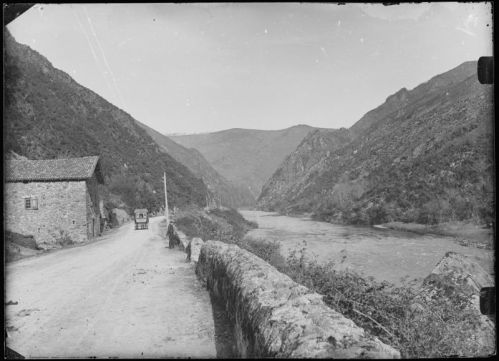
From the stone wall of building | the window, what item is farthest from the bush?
the window

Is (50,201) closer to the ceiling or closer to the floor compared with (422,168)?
closer to the floor

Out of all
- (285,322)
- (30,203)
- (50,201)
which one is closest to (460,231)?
(50,201)

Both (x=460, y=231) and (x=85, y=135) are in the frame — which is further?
(x=85, y=135)

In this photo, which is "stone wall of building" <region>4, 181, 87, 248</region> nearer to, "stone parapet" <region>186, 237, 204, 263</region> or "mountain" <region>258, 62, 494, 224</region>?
"stone parapet" <region>186, 237, 204, 263</region>

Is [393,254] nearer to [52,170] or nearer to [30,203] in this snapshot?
[52,170]

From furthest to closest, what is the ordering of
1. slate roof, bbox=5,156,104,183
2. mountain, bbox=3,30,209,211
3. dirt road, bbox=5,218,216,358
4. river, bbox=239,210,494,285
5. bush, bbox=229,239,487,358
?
mountain, bbox=3,30,209,211 < slate roof, bbox=5,156,104,183 < river, bbox=239,210,494,285 < dirt road, bbox=5,218,216,358 < bush, bbox=229,239,487,358

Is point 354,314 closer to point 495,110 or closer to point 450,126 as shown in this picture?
point 495,110

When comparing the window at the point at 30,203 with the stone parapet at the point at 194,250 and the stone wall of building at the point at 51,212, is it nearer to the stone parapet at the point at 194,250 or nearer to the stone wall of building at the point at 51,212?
the stone wall of building at the point at 51,212
